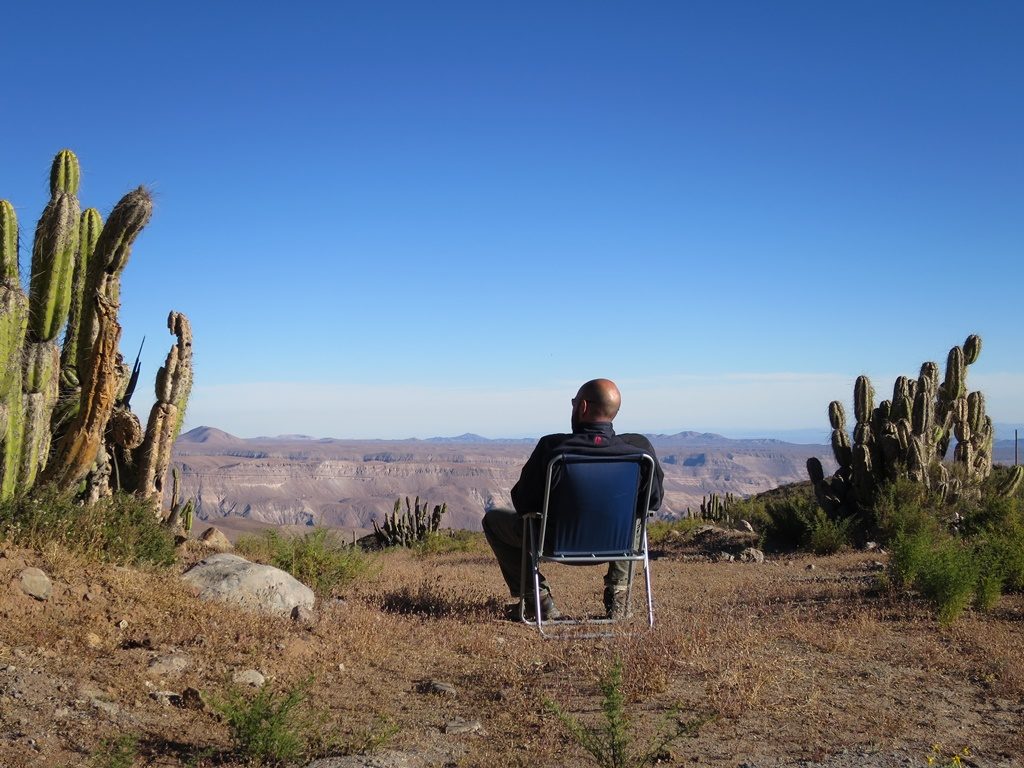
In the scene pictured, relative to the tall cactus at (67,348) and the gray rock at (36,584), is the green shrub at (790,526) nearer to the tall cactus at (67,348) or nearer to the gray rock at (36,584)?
the tall cactus at (67,348)

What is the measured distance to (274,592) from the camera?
710cm

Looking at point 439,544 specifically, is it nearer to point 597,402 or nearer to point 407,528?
point 407,528

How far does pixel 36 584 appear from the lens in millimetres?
5797

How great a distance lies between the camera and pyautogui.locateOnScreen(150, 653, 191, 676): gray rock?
199 inches

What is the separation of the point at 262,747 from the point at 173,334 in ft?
24.5

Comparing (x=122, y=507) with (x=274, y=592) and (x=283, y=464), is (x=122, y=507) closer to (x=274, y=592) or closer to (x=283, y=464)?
(x=274, y=592)

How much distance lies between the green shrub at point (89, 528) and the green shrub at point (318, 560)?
1.25m

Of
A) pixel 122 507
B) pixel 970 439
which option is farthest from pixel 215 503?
pixel 122 507

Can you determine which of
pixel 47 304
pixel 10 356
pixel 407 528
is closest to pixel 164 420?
pixel 47 304

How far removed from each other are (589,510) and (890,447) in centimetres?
1075

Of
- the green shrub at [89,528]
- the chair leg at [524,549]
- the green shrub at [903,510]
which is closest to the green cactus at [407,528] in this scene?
the green shrub at [903,510]

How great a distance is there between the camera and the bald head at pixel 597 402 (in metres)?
6.33

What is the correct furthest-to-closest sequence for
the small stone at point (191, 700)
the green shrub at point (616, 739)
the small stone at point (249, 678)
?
the small stone at point (249, 678)
the small stone at point (191, 700)
the green shrub at point (616, 739)

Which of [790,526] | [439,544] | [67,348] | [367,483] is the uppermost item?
[67,348]
